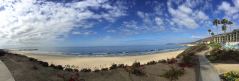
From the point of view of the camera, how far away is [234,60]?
22.1 meters

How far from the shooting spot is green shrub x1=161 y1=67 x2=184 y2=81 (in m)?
13.7

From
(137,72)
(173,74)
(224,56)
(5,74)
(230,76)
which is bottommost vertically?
(230,76)

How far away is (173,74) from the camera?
14055 millimetres

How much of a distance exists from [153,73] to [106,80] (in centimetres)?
271

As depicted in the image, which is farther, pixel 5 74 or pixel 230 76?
pixel 230 76

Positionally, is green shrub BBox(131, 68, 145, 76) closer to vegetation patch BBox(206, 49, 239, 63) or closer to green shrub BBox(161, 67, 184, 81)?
green shrub BBox(161, 67, 184, 81)

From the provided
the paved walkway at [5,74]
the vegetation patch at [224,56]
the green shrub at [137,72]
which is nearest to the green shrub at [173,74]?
the green shrub at [137,72]

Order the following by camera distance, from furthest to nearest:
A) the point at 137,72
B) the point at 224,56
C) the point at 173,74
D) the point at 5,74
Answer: the point at 224,56 → the point at 173,74 → the point at 137,72 → the point at 5,74

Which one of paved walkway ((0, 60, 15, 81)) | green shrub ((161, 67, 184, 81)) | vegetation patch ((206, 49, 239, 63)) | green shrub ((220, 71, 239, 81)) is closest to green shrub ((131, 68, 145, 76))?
green shrub ((161, 67, 184, 81))

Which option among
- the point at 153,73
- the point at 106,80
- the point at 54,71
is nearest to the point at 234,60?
the point at 153,73

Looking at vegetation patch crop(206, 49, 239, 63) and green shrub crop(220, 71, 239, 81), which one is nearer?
green shrub crop(220, 71, 239, 81)

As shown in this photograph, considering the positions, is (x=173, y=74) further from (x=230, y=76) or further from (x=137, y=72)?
(x=230, y=76)

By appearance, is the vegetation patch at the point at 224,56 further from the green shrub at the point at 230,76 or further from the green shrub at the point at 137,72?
the green shrub at the point at 137,72

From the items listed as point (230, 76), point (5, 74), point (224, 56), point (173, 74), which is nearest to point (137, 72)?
point (173, 74)
